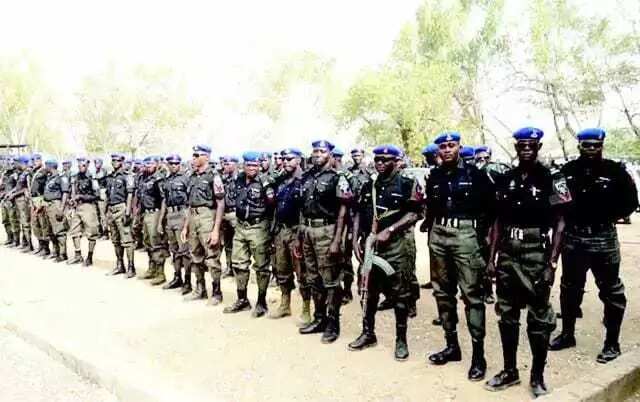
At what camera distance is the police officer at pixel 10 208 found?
12.5 m

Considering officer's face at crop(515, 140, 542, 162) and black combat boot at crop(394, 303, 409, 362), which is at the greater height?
officer's face at crop(515, 140, 542, 162)

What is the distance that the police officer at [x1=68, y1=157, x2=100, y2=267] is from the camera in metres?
10.3

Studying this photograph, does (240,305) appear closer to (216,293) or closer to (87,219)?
(216,293)

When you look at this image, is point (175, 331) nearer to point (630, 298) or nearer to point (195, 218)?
point (195, 218)

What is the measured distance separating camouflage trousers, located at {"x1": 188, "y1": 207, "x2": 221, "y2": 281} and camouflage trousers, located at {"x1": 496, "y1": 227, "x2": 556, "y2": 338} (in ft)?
12.6

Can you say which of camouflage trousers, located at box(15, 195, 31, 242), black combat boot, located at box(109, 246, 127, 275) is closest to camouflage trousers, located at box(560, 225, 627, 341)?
black combat boot, located at box(109, 246, 127, 275)

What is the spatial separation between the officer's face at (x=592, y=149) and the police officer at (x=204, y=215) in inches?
156

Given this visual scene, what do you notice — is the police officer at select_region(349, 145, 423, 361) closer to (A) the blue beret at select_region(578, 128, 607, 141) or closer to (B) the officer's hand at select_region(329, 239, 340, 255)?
(B) the officer's hand at select_region(329, 239, 340, 255)

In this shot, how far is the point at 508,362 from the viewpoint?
429 centimetres

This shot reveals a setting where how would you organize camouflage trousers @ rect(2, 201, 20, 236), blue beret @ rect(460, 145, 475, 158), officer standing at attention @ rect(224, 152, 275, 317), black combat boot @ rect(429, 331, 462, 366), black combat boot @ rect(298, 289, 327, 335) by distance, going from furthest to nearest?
camouflage trousers @ rect(2, 201, 20, 236) → blue beret @ rect(460, 145, 475, 158) → officer standing at attention @ rect(224, 152, 275, 317) → black combat boot @ rect(298, 289, 327, 335) → black combat boot @ rect(429, 331, 462, 366)

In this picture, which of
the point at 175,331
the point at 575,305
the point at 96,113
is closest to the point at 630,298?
the point at 575,305

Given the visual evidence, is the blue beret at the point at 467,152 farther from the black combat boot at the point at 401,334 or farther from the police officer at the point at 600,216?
the black combat boot at the point at 401,334

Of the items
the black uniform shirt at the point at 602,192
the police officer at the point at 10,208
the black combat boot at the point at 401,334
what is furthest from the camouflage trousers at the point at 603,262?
the police officer at the point at 10,208

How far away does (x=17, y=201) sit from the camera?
12367 mm
